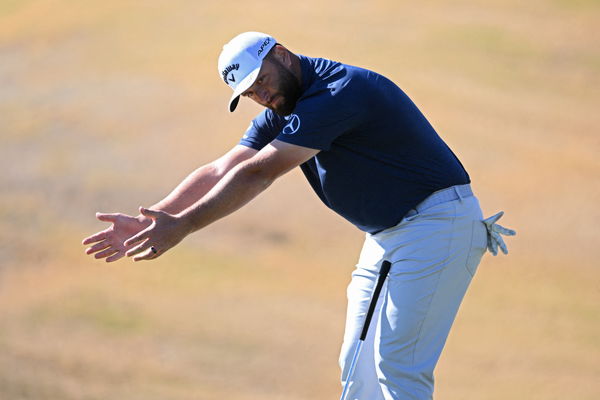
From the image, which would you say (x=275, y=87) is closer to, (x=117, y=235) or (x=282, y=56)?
(x=282, y=56)

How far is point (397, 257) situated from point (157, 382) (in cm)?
253

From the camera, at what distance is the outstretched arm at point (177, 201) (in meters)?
3.61

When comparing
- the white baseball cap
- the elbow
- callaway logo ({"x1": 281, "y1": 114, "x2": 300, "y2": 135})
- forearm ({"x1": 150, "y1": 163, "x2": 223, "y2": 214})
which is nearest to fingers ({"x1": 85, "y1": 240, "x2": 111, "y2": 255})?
forearm ({"x1": 150, "y1": 163, "x2": 223, "y2": 214})

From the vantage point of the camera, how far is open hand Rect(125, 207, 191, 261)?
10.6 feet

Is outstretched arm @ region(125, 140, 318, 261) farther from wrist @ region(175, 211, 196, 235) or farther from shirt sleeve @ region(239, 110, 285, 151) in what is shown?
shirt sleeve @ region(239, 110, 285, 151)

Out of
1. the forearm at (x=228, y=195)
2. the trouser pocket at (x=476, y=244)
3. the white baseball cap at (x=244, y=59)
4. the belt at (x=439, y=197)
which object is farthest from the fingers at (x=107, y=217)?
the trouser pocket at (x=476, y=244)

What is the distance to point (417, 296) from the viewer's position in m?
3.39

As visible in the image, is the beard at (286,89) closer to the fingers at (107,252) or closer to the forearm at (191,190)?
the forearm at (191,190)

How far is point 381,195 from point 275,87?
1.80ft

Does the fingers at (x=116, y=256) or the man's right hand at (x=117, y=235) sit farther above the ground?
the man's right hand at (x=117, y=235)

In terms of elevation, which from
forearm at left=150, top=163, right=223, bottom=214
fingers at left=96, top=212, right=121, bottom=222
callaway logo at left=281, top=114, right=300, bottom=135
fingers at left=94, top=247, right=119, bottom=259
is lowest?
fingers at left=94, top=247, right=119, bottom=259

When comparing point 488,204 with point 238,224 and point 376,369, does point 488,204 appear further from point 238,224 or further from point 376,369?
point 376,369

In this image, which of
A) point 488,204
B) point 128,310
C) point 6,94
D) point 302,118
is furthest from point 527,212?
point 6,94

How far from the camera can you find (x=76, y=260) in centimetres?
702
